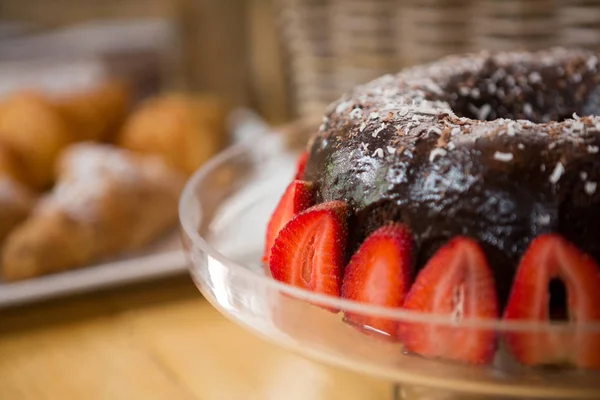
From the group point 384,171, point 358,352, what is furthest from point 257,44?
point 358,352

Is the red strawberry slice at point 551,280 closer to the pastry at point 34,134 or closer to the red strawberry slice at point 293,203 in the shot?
the red strawberry slice at point 293,203

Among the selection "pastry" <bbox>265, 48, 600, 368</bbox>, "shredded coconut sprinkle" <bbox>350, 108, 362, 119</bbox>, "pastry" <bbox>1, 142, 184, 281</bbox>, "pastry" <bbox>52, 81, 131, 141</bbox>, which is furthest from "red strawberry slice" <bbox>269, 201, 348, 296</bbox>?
"pastry" <bbox>52, 81, 131, 141</bbox>

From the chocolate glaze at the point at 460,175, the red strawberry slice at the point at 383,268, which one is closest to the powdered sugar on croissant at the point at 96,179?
Answer: the chocolate glaze at the point at 460,175

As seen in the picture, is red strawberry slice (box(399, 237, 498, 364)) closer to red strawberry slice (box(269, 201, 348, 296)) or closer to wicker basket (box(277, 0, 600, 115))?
red strawberry slice (box(269, 201, 348, 296))

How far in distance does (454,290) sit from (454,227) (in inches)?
2.4

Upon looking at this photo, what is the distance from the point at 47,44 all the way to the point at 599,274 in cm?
167

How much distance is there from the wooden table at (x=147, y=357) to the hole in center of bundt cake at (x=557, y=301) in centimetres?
34

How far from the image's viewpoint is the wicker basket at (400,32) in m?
1.06

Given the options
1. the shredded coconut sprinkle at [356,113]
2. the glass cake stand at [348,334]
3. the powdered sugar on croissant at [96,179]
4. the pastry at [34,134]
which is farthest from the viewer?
the pastry at [34,134]

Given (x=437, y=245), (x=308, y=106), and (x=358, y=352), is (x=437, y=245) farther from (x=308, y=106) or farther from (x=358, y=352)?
(x=308, y=106)

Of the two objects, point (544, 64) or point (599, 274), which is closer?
point (599, 274)

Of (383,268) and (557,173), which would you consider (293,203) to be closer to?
(383,268)

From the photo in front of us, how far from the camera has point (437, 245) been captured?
600 millimetres

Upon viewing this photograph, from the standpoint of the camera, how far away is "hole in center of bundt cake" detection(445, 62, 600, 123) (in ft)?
2.84
